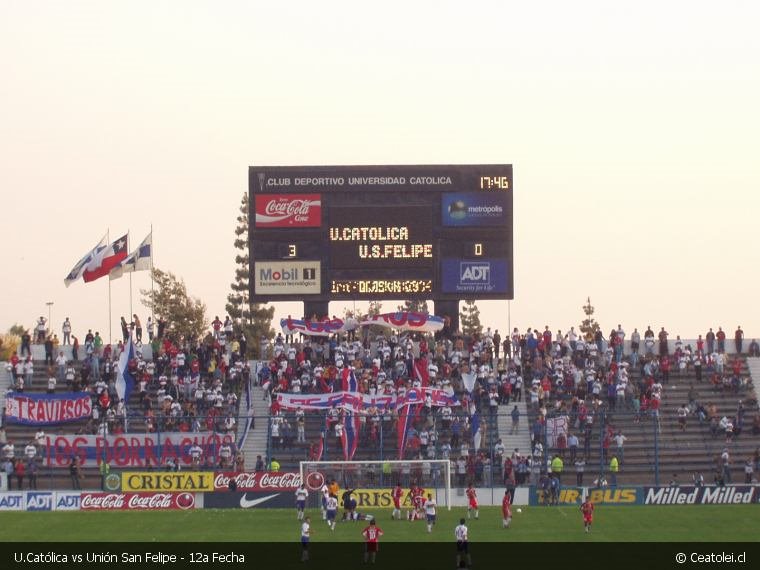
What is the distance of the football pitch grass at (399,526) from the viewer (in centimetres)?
5350

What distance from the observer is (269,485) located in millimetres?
66500

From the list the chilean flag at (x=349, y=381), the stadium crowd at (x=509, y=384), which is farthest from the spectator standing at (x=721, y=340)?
the chilean flag at (x=349, y=381)

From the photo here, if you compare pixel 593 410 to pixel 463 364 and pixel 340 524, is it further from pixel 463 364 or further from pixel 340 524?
pixel 340 524

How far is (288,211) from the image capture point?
74.4 m

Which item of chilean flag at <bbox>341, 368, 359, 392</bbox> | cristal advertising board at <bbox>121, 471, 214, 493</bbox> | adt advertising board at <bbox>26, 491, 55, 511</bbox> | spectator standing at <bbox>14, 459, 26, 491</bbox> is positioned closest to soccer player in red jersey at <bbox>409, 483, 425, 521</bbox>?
cristal advertising board at <bbox>121, 471, 214, 493</bbox>

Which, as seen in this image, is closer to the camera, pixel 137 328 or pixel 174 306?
pixel 137 328

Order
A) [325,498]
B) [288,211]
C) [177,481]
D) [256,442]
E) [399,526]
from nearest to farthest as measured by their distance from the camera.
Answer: [399,526] → [325,498] → [177,481] → [256,442] → [288,211]

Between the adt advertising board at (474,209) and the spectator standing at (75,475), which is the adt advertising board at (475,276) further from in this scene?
the spectator standing at (75,475)

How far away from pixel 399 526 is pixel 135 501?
12.8 m

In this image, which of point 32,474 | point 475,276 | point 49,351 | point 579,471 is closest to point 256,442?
point 32,474

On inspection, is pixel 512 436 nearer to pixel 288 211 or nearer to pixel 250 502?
pixel 250 502

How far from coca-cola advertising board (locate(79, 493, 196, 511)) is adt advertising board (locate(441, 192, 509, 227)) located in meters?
17.9

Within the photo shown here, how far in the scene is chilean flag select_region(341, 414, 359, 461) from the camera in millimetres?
68812
